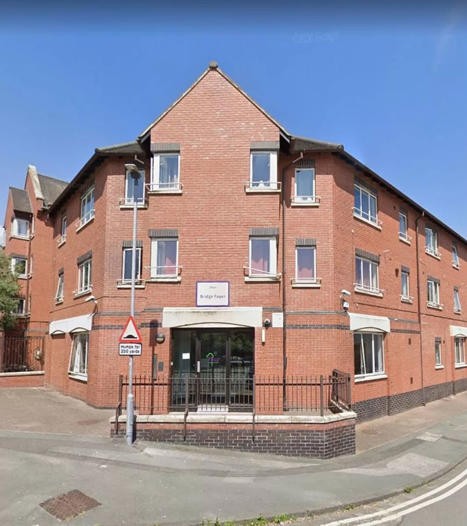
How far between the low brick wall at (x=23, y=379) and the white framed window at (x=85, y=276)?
5.85 m

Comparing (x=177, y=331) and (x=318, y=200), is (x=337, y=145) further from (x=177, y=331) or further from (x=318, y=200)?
(x=177, y=331)

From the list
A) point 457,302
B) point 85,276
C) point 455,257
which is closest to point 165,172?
point 85,276

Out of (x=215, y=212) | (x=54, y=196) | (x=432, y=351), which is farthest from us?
(x=54, y=196)

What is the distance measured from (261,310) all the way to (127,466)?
19.1 ft

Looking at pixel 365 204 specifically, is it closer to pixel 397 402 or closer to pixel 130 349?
pixel 397 402

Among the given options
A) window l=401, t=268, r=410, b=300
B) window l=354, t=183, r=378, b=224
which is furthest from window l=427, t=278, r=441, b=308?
window l=354, t=183, r=378, b=224

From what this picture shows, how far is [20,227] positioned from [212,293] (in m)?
17.0

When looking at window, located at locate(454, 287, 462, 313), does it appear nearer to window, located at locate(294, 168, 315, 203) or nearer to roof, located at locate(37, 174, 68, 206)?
window, located at locate(294, 168, 315, 203)

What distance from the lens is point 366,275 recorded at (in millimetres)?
15727

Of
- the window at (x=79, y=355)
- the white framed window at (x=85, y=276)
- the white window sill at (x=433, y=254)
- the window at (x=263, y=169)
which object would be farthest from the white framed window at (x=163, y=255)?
the white window sill at (x=433, y=254)

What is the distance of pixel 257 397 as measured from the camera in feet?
40.6

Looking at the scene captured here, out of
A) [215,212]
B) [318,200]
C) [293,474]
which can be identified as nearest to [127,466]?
[293,474]

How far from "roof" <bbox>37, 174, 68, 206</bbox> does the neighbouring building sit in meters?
8.20

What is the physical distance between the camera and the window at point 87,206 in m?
16.8
